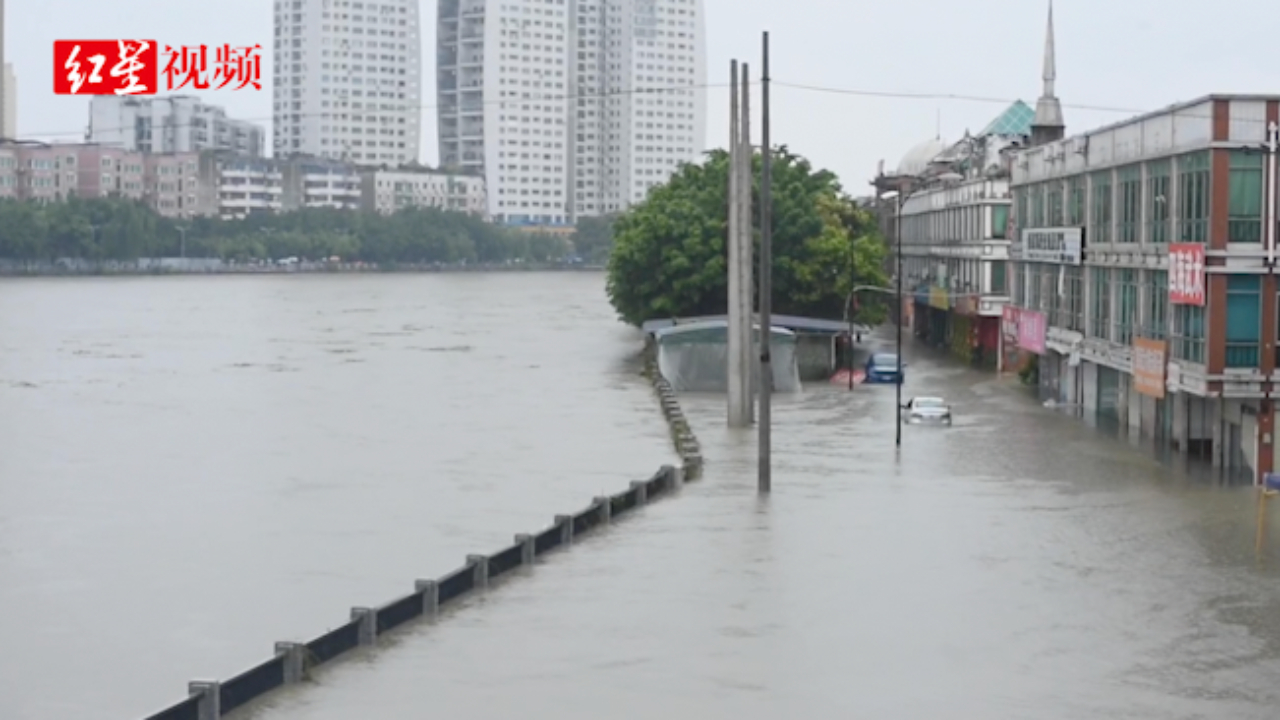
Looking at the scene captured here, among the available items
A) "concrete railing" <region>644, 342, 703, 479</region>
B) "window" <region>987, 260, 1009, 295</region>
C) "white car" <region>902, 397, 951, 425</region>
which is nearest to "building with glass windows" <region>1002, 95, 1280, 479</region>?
"white car" <region>902, 397, 951, 425</region>

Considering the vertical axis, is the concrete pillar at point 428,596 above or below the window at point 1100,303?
below

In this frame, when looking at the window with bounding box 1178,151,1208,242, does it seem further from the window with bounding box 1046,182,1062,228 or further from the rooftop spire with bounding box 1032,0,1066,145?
the rooftop spire with bounding box 1032,0,1066,145

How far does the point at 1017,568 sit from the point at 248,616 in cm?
849

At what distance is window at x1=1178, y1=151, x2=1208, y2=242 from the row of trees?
125 m

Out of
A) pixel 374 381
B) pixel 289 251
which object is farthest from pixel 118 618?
pixel 289 251

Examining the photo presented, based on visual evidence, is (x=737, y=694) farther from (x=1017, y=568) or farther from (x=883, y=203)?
(x=883, y=203)

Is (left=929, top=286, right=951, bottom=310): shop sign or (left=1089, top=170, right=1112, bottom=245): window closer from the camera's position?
(left=1089, top=170, right=1112, bottom=245): window

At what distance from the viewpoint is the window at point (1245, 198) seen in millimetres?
31906

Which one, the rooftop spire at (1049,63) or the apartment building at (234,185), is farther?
the apartment building at (234,185)

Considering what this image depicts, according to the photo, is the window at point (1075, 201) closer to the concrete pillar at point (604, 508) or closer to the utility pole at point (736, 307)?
the utility pole at point (736, 307)

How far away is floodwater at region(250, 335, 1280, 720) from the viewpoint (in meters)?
17.2

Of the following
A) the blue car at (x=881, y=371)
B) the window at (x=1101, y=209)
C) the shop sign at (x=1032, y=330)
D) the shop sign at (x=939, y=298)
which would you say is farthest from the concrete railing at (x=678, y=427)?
the shop sign at (x=939, y=298)

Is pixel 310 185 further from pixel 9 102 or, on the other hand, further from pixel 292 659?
pixel 292 659

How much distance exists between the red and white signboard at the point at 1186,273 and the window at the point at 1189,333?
17 cm
